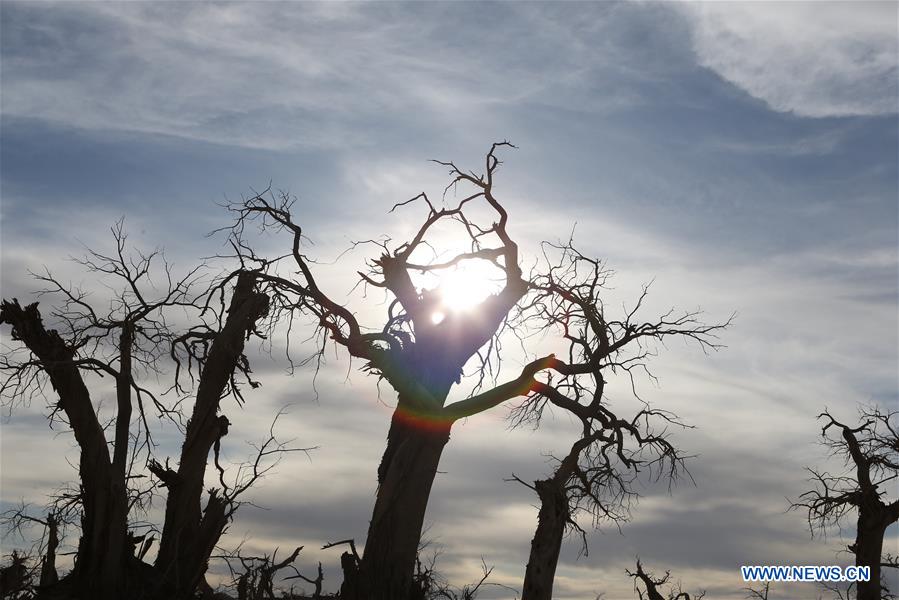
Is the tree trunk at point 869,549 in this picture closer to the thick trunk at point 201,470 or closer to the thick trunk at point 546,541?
the thick trunk at point 546,541

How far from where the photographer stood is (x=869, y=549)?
19.5m

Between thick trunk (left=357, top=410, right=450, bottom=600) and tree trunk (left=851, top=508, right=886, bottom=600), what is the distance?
10.2 metres

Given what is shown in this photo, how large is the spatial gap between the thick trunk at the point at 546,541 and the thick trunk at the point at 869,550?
7.88 m

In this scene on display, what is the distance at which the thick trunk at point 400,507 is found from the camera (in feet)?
48.4

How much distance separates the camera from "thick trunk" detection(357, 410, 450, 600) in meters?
14.8

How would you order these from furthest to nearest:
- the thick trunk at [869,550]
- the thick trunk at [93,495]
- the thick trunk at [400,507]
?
the thick trunk at [869,550] < the thick trunk at [400,507] < the thick trunk at [93,495]

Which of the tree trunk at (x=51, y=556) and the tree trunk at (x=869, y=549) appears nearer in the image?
the tree trunk at (x=51, y=556)

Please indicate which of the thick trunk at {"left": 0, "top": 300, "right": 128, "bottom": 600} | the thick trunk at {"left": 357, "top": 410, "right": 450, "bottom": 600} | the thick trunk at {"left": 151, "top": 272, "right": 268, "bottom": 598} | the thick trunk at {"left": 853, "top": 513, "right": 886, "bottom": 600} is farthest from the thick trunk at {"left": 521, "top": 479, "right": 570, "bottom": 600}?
the thick trunk at {"left": 853, "top": 513, "right": 886, "bottom": 600}

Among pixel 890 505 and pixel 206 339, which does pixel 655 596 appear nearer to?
pixel 890 505

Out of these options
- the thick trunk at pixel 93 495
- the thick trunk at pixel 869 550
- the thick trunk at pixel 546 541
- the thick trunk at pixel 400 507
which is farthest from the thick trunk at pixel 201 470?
the thick trunk at pixel 869 550

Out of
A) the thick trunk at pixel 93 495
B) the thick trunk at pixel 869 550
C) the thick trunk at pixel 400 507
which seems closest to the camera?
the thick trunk at pixel 93 495

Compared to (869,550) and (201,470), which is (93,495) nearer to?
(201,470)

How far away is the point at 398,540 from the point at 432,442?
1756mm

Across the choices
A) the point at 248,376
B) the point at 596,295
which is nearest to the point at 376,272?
the point at 248,376
